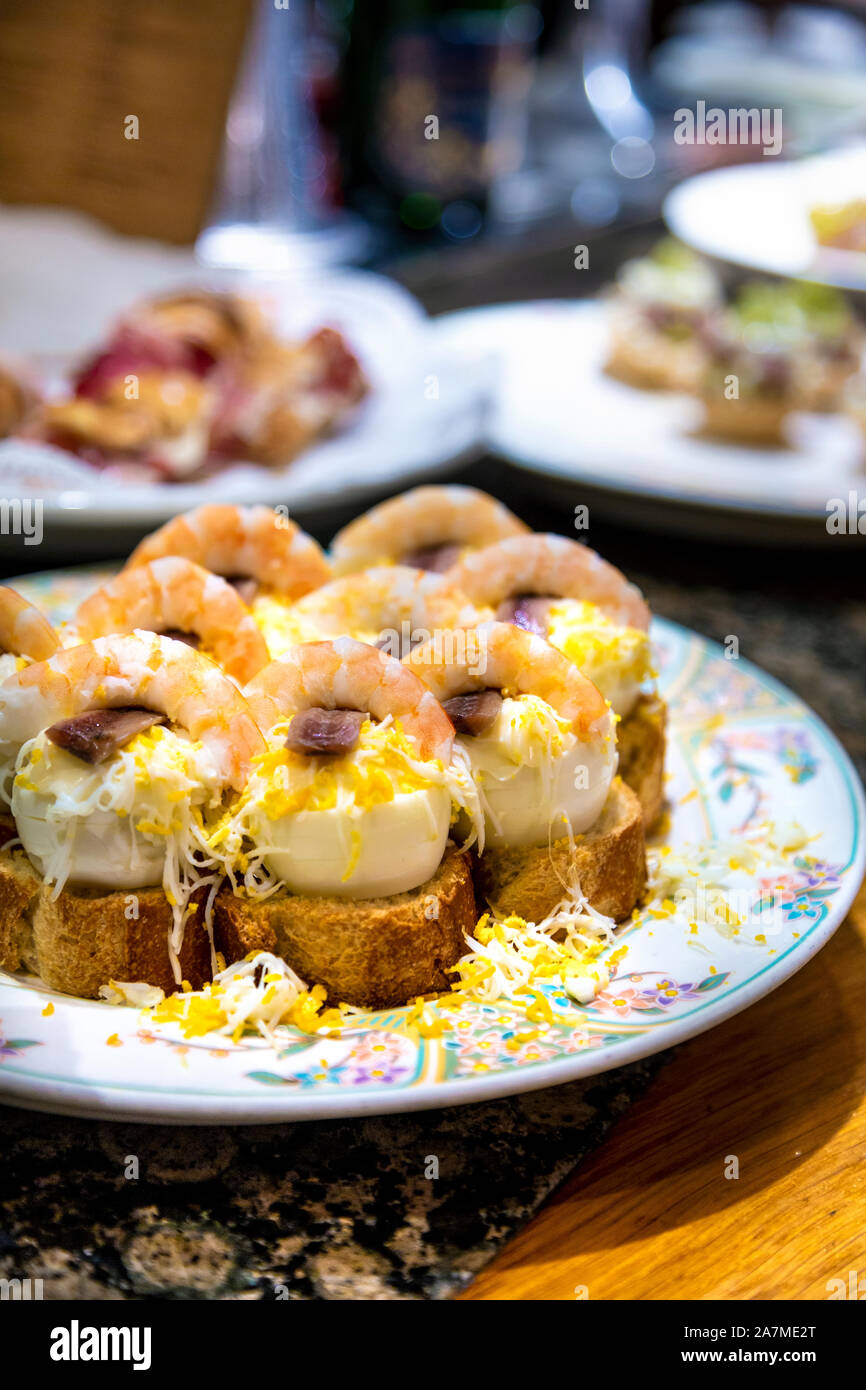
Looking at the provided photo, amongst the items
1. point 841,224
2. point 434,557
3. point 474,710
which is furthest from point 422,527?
point 841,224

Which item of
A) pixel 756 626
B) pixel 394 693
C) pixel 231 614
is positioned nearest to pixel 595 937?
pixel 394 693

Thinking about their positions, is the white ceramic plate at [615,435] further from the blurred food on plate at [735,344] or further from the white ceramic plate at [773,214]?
the white ceramic plate at [773,214]

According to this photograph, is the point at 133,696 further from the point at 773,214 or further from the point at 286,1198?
the point at 773,214

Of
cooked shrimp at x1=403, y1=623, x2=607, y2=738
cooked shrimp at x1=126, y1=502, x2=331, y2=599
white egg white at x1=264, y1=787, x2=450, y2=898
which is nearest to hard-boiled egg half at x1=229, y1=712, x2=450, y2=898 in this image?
white egg white at x1=264, y1=787, x2=450, y2=898

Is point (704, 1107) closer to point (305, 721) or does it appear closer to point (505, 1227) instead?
point (505, 1227)

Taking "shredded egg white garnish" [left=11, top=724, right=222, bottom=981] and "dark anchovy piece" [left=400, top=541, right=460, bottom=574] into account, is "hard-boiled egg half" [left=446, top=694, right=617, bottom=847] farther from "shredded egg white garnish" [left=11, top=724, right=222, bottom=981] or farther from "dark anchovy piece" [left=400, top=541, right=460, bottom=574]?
"dark anchovy piece" [left=400, top=541, right=460, bottom=574]

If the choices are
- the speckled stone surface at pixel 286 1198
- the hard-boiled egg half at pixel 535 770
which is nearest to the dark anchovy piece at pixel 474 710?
the hard-boiled egg half at pixel 535 770
